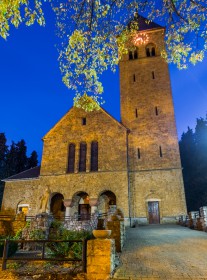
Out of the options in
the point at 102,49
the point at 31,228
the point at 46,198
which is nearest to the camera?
the point at 102,49

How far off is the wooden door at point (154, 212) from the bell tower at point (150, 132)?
10 cm

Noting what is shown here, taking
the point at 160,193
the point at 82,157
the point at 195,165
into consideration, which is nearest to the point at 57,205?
the point at 82,157

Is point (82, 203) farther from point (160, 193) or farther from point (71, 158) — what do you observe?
point (160, 193)

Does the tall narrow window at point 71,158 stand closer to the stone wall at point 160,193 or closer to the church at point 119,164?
the church at point 119,164

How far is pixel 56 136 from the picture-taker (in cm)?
2492

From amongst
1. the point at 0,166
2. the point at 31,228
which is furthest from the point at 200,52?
the point at 0,166

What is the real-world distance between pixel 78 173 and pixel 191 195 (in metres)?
21.0

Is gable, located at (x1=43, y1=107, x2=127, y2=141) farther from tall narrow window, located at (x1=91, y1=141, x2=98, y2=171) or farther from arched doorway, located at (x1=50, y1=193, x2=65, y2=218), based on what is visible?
arched doorway, located at (x1=50, y1=193, x2=65, y2=218)

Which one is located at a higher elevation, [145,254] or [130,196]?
[130,196]

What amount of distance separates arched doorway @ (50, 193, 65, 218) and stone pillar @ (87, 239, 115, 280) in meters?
18.5

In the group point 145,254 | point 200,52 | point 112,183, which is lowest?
point 145,254

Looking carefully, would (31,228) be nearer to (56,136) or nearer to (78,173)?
(78,173)

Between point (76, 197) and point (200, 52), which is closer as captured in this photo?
point (200, 52)

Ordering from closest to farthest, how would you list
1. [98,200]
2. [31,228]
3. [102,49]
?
1. [102,49]
2. [31,228]
3. [98,200]
